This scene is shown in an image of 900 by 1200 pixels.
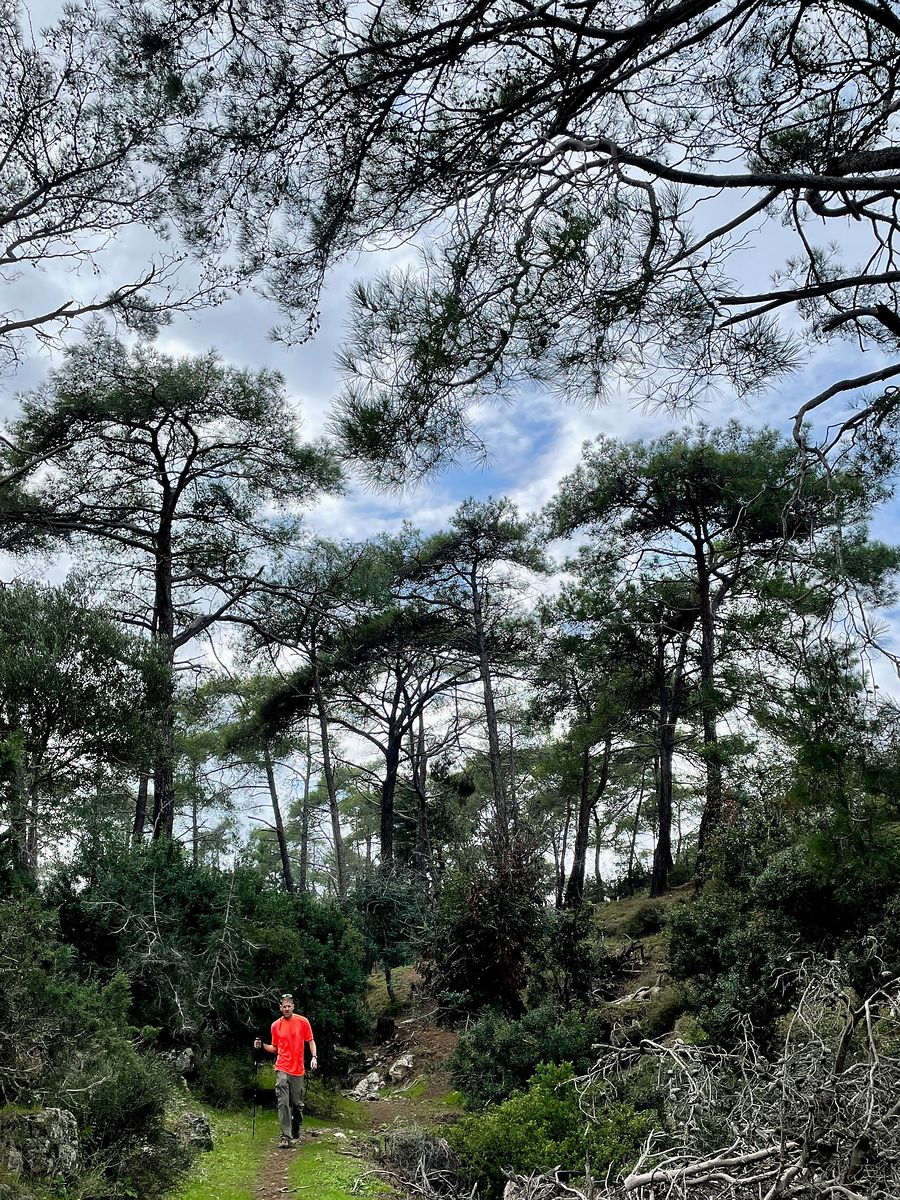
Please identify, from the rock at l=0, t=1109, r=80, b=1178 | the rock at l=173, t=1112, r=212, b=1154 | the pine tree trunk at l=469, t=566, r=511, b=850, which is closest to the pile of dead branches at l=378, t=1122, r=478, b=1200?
the rock at l=173, t=1112, r=212, b=1154

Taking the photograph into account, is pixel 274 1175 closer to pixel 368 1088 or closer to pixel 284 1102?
pixel 284 1102

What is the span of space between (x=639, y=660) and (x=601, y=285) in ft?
44.0

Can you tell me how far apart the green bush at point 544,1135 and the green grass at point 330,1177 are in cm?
74

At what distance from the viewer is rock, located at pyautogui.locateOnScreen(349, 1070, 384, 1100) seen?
1198cm

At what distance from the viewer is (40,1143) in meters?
5.27

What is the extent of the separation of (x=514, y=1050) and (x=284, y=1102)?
8.43 feet

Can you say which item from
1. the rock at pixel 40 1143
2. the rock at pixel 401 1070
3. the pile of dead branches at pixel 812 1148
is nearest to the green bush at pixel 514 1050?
the rock at pixel 401 1070

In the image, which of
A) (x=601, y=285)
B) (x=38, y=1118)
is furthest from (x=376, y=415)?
Result: (x=38, y=1118)

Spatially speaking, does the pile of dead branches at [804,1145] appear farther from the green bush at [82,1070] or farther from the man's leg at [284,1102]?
the man's leg at [284,1102]

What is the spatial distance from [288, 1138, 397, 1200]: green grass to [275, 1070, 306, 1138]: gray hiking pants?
30 centimetres

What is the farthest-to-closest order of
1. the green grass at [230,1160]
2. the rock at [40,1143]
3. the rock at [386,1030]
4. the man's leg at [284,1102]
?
the rock at [386,1030], the man's leg at [284,1102], the green grass at [230,1160], the rock at [40,1143]

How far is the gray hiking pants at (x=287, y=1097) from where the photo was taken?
8.58 metres

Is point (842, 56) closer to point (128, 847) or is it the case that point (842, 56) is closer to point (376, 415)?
point (376, 415)

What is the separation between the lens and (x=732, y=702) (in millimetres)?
5543
